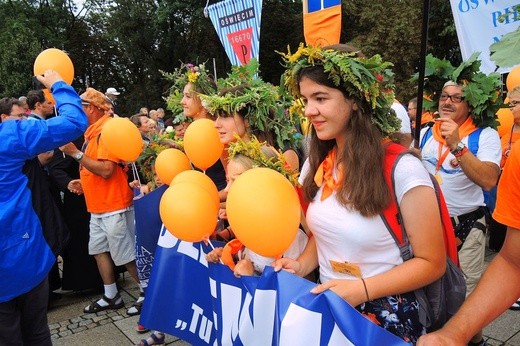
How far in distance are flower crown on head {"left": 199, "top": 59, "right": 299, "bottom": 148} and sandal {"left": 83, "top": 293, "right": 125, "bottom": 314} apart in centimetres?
252

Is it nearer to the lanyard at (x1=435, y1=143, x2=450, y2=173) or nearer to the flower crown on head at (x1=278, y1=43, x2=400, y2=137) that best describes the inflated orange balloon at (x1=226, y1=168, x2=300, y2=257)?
the flower crown on head at (x1=278, y1=43, x2=400, y2=137)

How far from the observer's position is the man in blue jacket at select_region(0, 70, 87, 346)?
2.48 meters

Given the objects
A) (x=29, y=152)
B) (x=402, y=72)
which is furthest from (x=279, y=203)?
(x=402, y=72)

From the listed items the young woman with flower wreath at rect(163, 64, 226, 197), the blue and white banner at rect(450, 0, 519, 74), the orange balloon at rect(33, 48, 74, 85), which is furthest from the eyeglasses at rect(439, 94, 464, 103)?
the orange balloon at rect(33, 48, 74, 85)

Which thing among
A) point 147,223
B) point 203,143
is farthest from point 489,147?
point 147,223

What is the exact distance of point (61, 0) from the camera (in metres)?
27.9

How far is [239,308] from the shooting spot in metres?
2.12

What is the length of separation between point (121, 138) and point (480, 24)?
149 inches

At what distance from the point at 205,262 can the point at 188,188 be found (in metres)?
0.60

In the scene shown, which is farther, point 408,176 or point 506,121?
point 506,121

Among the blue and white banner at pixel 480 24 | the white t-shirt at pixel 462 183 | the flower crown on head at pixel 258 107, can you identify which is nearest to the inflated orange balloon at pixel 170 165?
the flower crown on head at pixel 258 107

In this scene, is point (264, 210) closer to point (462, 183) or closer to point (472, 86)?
point (462, 183)

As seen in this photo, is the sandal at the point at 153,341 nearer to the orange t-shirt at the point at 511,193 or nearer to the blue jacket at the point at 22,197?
the blue jacket at the point at 22,197

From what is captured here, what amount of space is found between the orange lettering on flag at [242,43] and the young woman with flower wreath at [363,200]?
4.94 metres
